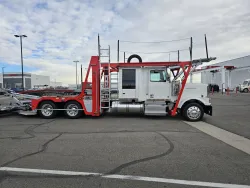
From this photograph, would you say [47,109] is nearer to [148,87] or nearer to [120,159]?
[148,87]

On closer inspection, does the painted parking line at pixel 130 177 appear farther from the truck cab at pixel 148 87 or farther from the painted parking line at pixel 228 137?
the truck cab at pixel 148 87

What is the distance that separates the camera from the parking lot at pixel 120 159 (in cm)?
356

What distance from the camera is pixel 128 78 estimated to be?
9992 millimetres

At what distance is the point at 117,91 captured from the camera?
32.9 feet

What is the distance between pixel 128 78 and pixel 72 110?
3125 millimetres

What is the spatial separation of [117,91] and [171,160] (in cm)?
591

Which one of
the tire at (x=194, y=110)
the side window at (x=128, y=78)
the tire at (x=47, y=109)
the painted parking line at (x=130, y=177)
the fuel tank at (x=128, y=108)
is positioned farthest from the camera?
the tire at (x=47, y=109)

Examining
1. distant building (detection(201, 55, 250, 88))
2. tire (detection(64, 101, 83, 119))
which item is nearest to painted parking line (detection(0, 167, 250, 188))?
tire (detection(64, 101, 83, 119))

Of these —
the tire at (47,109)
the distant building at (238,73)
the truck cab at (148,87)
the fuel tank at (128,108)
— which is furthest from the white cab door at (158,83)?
the distant building at (238,73)

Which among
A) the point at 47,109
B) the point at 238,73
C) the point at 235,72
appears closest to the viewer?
the point at 47,109

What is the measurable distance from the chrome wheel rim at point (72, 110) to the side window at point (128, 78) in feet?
8.38

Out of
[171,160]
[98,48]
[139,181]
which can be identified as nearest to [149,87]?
[98,48]

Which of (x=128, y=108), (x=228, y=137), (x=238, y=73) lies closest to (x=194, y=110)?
(x=228, y=137)

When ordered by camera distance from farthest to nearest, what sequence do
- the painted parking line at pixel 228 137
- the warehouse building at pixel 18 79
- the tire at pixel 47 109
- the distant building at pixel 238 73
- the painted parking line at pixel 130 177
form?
the warehouse building at pixel 18 79
the distant building at pixel 238 73
the tire at pixel 47 109
the painted parking line at pixel 228 137
the painted parking line at pixel 130 177
